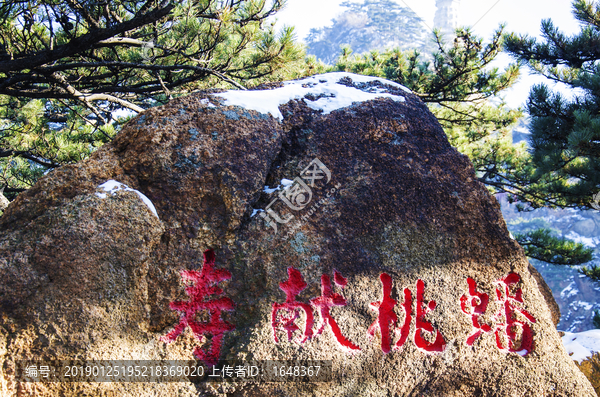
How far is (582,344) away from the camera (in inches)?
192

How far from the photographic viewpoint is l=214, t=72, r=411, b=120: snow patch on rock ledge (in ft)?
8.33

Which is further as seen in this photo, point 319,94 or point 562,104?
point 562,104

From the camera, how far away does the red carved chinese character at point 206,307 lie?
2033 millimetres

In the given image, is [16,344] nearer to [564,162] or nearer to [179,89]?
[179,89]

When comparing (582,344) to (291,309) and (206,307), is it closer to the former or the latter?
(291,309)

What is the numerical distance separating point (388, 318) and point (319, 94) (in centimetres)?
164

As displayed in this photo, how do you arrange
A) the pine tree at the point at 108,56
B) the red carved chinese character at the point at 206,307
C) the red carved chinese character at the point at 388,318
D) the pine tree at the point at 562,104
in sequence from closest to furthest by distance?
the red carved chinese character at the point at 206,307 → the red carved chinese character at the point at 388,318 → the pine tree at the point at 108,56 → the pine tree at the point at 562,104

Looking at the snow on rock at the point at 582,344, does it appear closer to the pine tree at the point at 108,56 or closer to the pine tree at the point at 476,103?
the pine tree at the point at 476,103

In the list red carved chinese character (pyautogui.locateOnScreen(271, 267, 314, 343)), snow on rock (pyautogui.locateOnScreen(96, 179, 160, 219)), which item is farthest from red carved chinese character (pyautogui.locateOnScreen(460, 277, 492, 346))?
snow on rock (pyautogui.locateOnScreen(96, 179, 160, 219))

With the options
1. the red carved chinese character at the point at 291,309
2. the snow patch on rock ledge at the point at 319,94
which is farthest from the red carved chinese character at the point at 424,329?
the snow patch on rock ledge at the point at 319,94

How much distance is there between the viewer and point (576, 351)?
15.1ft

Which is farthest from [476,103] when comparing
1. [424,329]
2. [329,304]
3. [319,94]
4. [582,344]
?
[329,304]

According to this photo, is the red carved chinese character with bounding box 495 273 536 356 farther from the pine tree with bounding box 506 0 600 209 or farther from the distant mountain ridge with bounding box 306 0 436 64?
the distant mountain ridge with bounding box 306 0 436 64

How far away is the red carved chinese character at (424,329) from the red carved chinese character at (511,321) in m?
0.45
